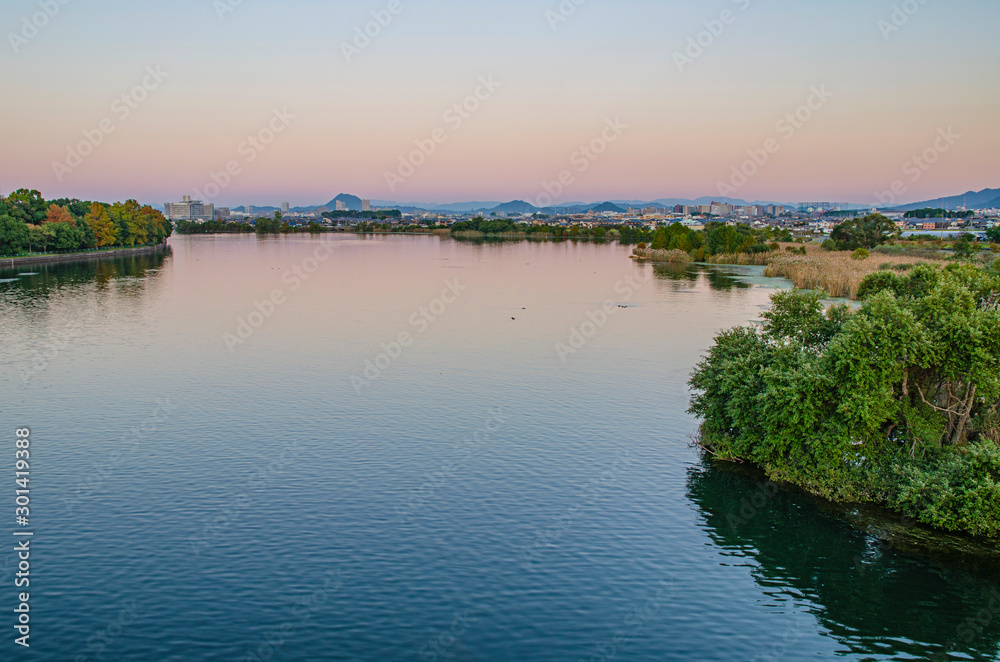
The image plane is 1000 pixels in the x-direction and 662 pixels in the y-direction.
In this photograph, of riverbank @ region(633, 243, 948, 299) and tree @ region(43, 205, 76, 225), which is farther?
tree @ region(43, 205, 76, 225)

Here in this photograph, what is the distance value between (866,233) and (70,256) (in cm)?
11733

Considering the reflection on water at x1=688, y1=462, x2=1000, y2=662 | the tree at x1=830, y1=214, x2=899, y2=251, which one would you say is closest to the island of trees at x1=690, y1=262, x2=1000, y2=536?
the reflection on water at x1=688, y1=462, x2=1000, y2=662

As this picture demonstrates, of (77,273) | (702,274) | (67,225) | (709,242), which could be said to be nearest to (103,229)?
(67,225)

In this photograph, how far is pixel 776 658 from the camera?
49.8 feet

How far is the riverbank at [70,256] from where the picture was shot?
95062 mm

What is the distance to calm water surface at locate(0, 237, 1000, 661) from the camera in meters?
15.8

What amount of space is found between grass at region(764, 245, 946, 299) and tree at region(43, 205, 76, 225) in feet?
337

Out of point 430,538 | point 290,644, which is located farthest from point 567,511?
point 290,644

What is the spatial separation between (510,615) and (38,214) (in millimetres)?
127025

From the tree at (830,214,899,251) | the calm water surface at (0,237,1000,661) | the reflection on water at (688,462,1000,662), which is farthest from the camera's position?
the tree at (830,214,899,251)

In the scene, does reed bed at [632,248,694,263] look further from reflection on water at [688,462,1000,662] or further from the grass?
Result: reflection on water at [688,462,1000,662]

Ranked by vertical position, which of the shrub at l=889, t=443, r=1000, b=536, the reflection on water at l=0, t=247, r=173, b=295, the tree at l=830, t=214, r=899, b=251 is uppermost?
the tree at l=830, t=214, r=899, b=251

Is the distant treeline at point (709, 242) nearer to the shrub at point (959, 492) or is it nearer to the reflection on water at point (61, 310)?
the reflection on water at point (61, 310)

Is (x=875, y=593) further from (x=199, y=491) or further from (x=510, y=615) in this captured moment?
(x=199, y=491)
